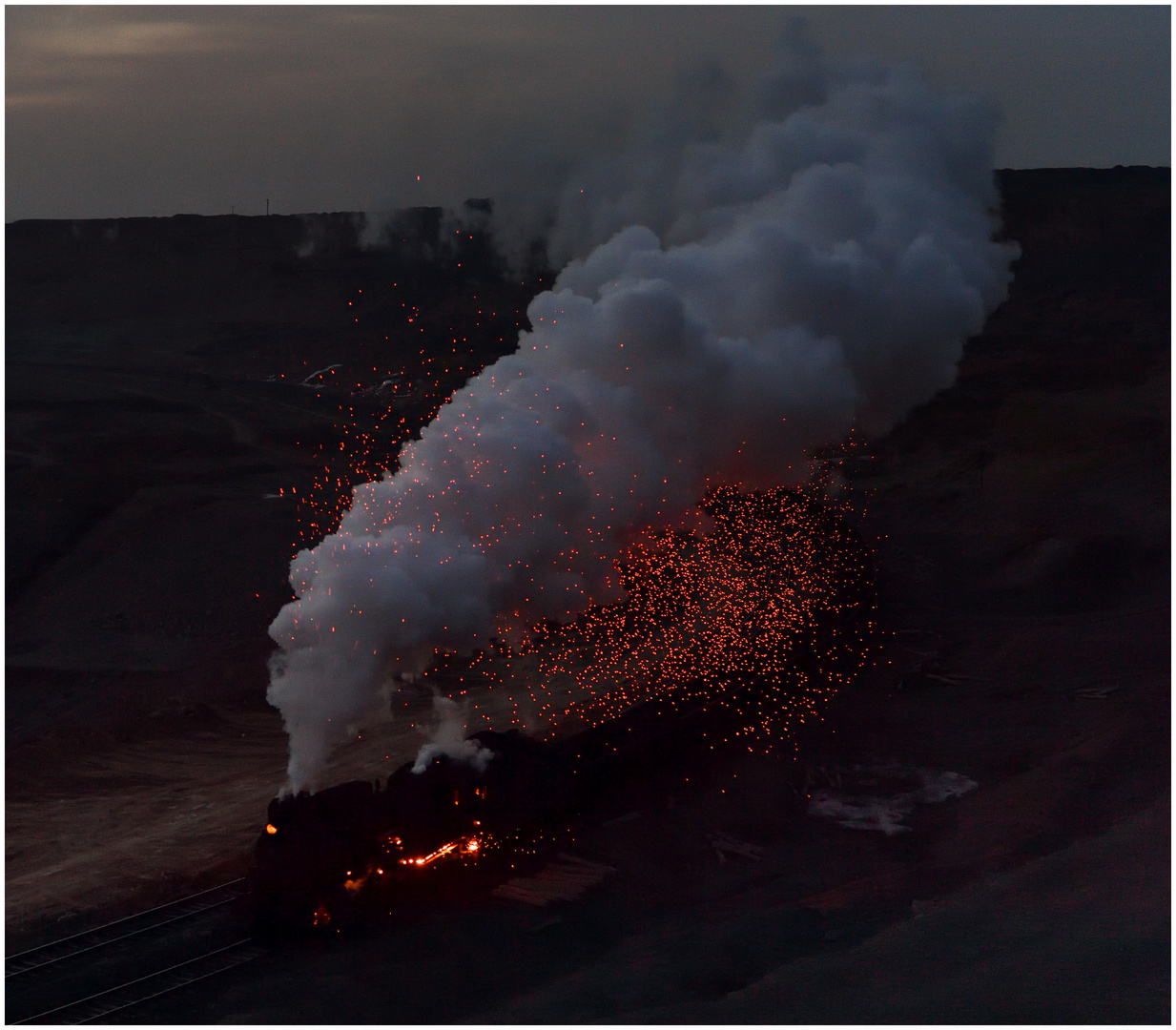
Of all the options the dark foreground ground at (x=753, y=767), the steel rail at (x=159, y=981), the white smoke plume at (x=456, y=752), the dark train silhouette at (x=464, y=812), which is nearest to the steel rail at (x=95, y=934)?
the dark foreground ground at (x=753, y=767)

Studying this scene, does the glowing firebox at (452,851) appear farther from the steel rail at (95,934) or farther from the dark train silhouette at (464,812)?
the steel rail at (95,934)

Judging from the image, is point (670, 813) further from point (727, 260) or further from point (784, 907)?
point (727, 260)

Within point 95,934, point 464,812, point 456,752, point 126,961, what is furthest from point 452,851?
point 95,934

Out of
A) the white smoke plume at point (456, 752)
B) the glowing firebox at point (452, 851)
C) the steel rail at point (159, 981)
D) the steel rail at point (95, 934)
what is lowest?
the steel rail at point (159, 981)

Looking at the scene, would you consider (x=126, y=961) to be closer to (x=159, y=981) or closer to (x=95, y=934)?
(x=159, y=981)

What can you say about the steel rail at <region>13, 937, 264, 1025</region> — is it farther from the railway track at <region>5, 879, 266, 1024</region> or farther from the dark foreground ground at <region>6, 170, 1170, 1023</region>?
the dark foreground ground at <region>6, 170, 1170, 1023</region>

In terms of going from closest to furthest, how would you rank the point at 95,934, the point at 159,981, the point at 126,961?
the point at 159,981
the point at 126,961
the point at 95,934
